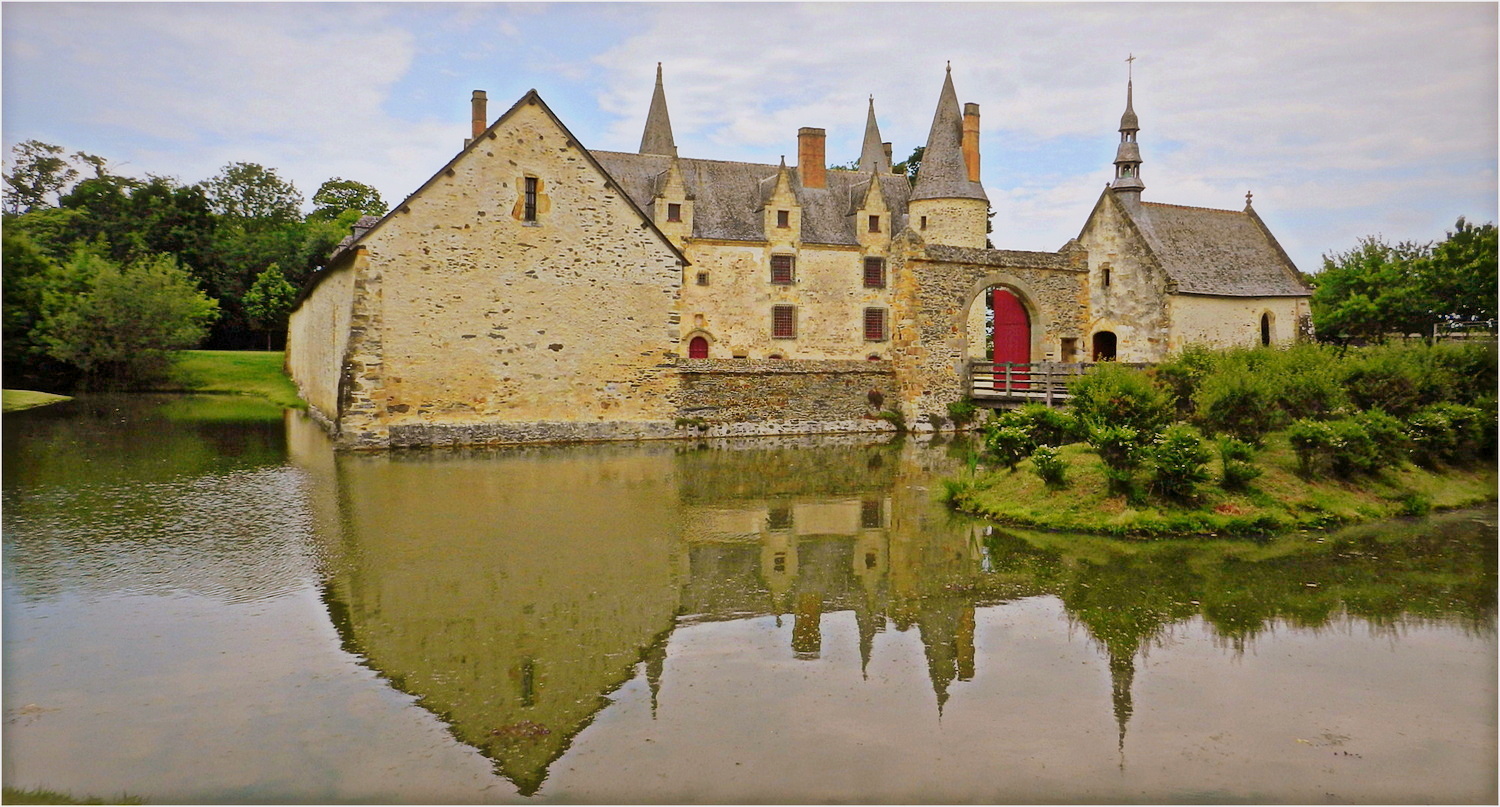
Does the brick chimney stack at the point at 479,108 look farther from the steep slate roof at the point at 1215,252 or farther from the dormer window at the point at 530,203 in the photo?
the steep slate roof at the point at 1215,252

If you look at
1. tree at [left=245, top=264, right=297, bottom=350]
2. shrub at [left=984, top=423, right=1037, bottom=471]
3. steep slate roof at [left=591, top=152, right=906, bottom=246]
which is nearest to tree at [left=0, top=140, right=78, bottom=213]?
tree at [left=245, top=264, right=297, bottom=350]

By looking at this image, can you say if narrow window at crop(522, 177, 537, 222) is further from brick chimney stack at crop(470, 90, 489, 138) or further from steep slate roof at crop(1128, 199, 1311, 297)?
steep slate roof at crop(1128, 199, 1311, 297)

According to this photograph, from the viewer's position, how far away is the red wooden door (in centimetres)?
2630

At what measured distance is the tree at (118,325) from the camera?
34688 millimetres

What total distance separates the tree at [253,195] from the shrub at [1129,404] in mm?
63494

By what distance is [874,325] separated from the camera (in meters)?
36.1

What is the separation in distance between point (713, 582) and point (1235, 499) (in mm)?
6873

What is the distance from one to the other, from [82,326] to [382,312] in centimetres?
2234

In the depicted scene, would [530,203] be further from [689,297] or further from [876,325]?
[876,325]

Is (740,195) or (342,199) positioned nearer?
(740,195)

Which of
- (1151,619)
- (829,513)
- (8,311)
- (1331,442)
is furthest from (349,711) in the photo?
(8,311)

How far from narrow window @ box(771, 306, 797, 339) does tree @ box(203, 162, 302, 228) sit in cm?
4411

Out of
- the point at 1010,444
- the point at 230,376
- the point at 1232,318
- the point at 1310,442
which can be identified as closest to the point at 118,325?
the point at 230,376

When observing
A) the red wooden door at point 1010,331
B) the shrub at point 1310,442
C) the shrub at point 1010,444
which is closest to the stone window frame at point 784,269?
the red wooden door at point 1010,331
